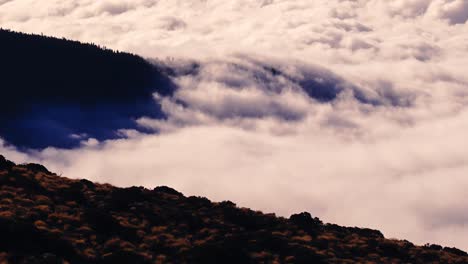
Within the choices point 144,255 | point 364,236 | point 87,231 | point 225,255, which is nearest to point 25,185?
point 87,231

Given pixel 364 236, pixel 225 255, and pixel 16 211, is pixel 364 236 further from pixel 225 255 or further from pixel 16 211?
pixel 16 211

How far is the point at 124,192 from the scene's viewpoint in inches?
1762

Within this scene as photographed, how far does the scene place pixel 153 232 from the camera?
38.1 meters

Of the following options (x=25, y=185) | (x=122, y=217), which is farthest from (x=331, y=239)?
(x=25, y=185)

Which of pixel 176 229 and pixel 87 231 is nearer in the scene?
pixel 87 231

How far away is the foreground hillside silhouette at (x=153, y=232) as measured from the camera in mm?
33000

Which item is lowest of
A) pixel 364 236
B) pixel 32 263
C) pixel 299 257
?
pixel 32 263

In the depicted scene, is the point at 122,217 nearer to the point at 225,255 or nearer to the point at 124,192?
the point at 124,192

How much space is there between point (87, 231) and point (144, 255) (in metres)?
3.88

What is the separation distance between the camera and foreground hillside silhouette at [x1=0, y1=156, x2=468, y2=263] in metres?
33.0

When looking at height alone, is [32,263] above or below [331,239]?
below

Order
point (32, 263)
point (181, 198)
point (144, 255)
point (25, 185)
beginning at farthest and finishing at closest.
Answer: point (181, 198) → point (25, 185) → point (144, 255) → point (32, 263)

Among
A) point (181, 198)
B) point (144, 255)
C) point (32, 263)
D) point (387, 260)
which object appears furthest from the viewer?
point (181, 198)

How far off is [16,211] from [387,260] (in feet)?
68.2
